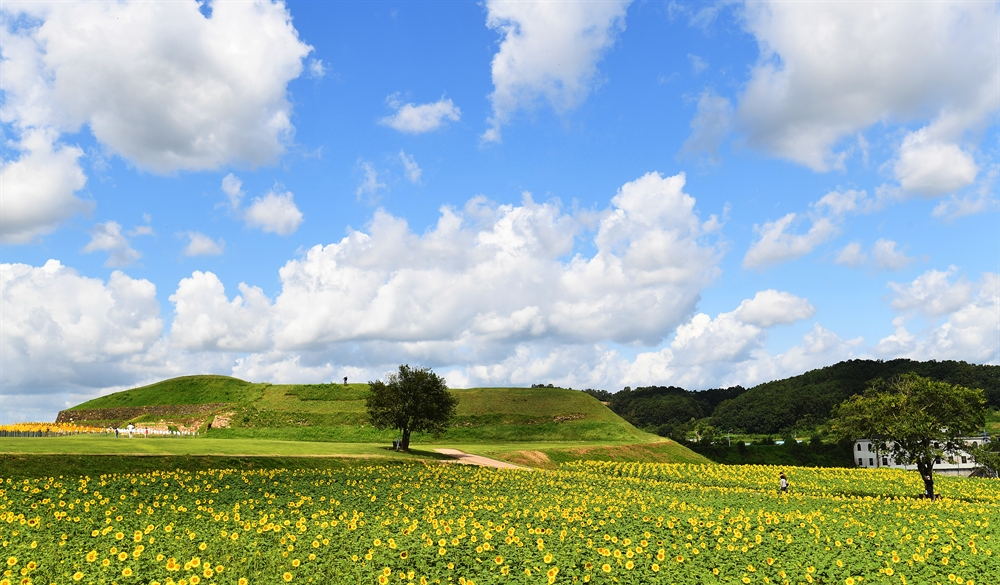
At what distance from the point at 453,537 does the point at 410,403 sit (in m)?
46.5

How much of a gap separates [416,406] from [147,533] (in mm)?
45857

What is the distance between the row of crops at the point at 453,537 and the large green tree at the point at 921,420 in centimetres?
910

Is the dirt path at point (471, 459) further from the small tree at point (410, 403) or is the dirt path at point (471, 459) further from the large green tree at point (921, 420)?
the large green tree at point (921, 420)

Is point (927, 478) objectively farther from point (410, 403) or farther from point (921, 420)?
point (410, 403)

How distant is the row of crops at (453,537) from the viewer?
15.6m

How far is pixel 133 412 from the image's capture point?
111 m

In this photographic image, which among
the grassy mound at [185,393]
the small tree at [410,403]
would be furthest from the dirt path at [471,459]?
the grassy mound at [185,393]

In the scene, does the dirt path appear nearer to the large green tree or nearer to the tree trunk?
the large green tree

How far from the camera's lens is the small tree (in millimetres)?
64375

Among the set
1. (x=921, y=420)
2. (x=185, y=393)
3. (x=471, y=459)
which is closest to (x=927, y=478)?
(x=921, y=420)

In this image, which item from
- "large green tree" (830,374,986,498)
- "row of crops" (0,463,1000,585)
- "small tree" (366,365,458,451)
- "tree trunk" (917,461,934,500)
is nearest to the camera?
"row of crops" (0,463,1000,585)

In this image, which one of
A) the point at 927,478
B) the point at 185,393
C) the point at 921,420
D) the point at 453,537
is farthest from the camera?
the point at 185,393

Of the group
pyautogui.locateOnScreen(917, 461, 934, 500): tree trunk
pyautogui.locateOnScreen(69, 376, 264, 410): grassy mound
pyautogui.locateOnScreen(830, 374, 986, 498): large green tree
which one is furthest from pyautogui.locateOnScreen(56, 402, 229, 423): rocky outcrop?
pyautogui.locateOnScreen(917, 461, 934, 500): tree trunk

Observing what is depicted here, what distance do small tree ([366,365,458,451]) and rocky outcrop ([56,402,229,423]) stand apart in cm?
5322
